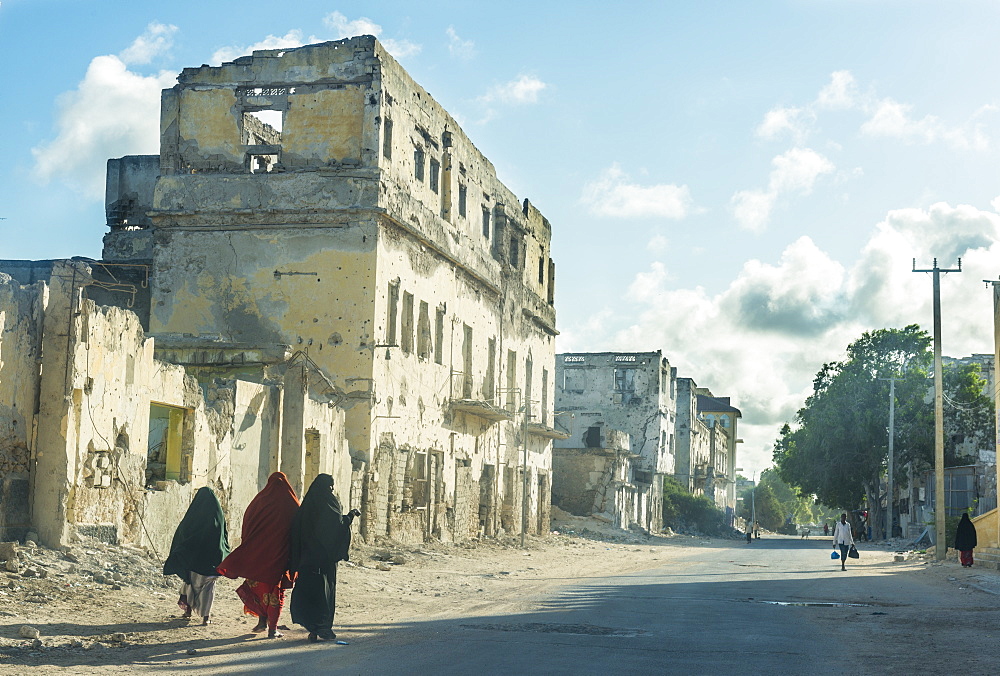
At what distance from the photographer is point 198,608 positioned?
36.9 feet

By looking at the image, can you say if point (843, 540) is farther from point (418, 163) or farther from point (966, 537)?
point (418, 163)

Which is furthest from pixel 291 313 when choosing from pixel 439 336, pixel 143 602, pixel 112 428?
pixel 143 602

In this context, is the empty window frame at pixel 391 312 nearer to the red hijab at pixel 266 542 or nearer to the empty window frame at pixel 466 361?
the empty window frame at pixel 466 361

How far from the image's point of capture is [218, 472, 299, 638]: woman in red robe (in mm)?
10680

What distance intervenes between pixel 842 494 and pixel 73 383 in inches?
2104

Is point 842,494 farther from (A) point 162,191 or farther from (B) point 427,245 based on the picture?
(A) point 162,191

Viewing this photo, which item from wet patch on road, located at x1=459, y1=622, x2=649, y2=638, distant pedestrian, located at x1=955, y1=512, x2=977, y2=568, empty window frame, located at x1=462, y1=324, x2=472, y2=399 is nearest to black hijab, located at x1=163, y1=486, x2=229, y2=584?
wet patch on road, located at x1=459, y1=622, x2=649, y2=638

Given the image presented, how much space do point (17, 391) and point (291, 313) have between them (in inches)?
487

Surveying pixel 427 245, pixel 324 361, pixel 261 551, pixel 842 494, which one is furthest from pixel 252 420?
pixel 842 494

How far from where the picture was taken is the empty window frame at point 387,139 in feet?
84.2

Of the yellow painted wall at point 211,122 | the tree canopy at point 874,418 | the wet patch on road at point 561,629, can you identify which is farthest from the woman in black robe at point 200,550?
the tree canopy at point 874,418

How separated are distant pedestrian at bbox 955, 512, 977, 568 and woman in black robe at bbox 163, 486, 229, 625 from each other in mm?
21050

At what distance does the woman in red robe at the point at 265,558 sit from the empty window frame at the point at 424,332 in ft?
56.1

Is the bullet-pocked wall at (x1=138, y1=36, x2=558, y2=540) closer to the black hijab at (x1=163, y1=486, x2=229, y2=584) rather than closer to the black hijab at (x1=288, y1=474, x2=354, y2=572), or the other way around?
the black hijab at (x1=163, y1=486, x2=229, y2=584)
